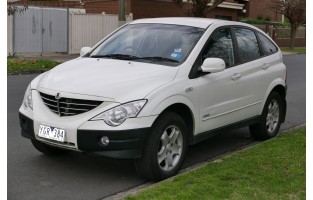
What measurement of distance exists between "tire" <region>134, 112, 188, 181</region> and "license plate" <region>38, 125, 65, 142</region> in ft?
2.64

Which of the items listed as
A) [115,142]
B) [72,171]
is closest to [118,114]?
[115,142]

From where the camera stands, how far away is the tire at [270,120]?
23.4ft

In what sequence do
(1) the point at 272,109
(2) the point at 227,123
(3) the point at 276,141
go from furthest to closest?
(1) the point at 272,109 < (3) the point at 276,141 < (2) the point at 227,123

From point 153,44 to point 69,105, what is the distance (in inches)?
60.6

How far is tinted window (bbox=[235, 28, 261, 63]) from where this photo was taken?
6676mm

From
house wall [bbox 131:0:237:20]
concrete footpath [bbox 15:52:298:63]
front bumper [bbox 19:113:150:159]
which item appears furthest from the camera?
house wall [bbox 131:0:237:20]

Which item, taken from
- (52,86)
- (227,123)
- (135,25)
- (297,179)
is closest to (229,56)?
(227,123)

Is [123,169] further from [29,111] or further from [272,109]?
[272,109]

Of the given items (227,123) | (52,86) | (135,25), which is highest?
(135,25)

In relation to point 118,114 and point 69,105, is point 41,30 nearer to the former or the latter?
point 69,105

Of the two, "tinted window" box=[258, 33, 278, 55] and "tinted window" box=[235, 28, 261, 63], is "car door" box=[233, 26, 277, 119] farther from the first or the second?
"tinted window" box=[258, 33, 278, 55]

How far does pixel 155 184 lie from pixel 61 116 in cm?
117

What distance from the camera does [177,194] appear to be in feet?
14.8

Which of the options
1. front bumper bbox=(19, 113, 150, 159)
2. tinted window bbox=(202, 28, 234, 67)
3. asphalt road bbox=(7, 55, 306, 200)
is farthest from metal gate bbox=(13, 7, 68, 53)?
front bumper bbox=(19, 113, 150, 159)
